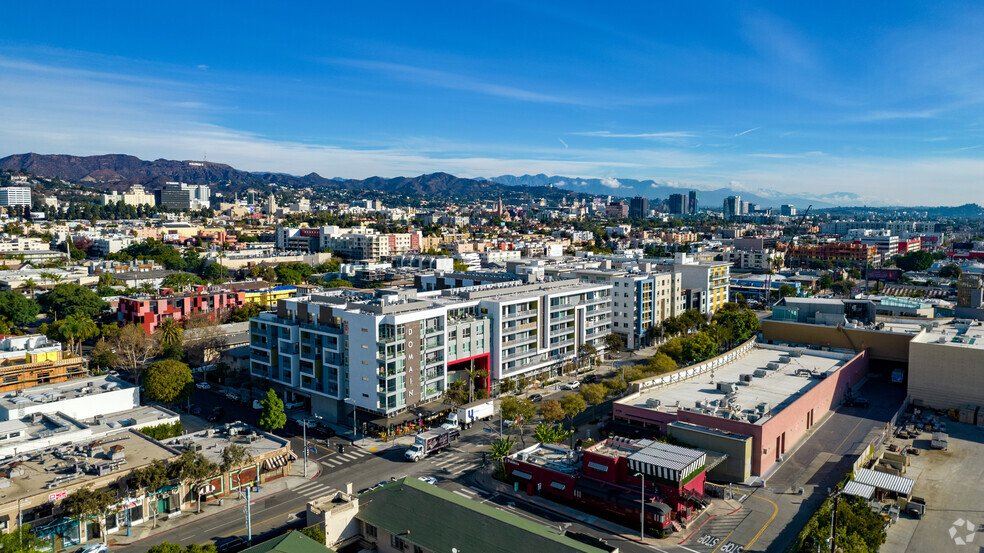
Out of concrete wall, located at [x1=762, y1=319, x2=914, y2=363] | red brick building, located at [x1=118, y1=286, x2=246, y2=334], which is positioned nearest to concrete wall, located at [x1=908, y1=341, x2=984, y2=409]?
concrete wall, located at [x1=762, y1=319, x2=914, y2=363]

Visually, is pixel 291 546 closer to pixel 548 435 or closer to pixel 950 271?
pixel 548 435

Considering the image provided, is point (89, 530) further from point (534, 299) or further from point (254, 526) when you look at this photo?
point (534, 299)

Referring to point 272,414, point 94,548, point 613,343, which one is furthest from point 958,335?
point 94,548

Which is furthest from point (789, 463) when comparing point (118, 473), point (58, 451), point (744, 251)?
point (744, 251)

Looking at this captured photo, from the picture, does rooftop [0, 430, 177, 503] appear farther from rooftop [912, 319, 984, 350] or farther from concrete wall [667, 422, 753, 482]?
rooftop [912, 319, 984, 350]

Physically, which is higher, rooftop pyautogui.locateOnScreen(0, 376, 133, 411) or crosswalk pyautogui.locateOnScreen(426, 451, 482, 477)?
rooftop pyautogui.locateOnScreen(0, 376, 133, 411)

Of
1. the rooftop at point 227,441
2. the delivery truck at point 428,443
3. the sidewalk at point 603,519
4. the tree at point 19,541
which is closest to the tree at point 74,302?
the rooftop at point 227,441
